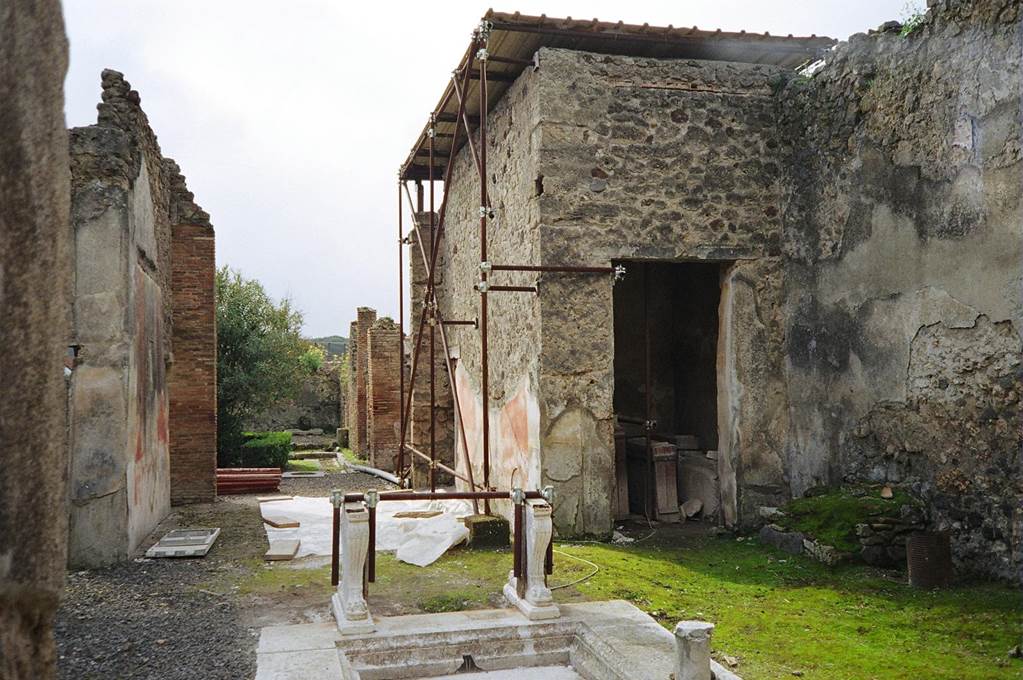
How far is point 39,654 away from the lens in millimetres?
1538

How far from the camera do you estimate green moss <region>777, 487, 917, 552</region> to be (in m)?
7.09

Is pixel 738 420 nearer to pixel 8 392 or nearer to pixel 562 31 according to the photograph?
pixel 562 31

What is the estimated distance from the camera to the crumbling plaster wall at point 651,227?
8164 mm

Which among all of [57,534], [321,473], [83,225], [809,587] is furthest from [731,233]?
[321,473]

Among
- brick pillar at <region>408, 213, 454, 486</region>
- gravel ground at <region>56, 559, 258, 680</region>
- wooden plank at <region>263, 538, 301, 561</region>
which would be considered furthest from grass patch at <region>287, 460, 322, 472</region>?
gravel ground at <region>56, 559, 258, 680</region>

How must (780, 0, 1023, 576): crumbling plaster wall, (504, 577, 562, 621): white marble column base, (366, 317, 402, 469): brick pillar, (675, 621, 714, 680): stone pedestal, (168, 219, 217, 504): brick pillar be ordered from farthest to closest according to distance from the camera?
(366, 317, 402, 469): brick pillar, (168, 219, 217, 504): brick pillar, (780, 0, 1023, 576): crumbling plaster wall, (504, 577, 562, 621): white marble column base, (675, 621, 714, 680): stone pedestal

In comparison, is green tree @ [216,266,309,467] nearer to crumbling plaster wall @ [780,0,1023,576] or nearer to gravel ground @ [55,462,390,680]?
gravel ground @ [55,462,390,680]

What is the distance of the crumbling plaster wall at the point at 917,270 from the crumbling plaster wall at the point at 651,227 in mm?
299

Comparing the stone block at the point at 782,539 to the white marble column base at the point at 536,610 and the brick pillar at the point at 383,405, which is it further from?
the brick pillar at the point at 383,405

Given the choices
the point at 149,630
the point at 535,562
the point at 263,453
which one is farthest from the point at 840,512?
the point at 263,453

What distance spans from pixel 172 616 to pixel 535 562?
2.54m

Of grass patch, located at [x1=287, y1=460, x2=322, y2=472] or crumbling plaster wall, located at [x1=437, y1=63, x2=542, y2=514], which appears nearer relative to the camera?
crumbling plaster wall, located at [x1=437, y1=63, x2=542, y2=514]

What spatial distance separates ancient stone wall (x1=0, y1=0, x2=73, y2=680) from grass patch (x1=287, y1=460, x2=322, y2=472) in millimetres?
17405

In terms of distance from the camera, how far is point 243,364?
18297 mm
